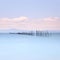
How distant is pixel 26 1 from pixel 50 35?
75 cm

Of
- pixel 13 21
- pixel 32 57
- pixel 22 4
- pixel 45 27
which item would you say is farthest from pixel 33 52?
pixel 22 4

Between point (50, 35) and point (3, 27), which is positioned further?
point (50, 35)

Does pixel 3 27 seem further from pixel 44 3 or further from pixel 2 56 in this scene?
pixel 44 3

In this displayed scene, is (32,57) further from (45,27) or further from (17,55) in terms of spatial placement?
(45,27)

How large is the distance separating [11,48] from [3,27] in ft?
1.27

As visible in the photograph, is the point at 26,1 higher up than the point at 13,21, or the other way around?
the point at 26,1

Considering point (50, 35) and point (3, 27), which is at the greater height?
point (3, 27)

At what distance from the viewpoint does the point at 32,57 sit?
7.79ft

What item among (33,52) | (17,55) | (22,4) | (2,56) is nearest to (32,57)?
(33,52)

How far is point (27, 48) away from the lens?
94.6 inches

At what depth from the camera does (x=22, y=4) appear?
2305 mm

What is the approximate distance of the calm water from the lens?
235cm

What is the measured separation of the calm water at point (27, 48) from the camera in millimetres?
2352

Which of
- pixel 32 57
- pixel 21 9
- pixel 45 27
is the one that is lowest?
pixel 32 57
